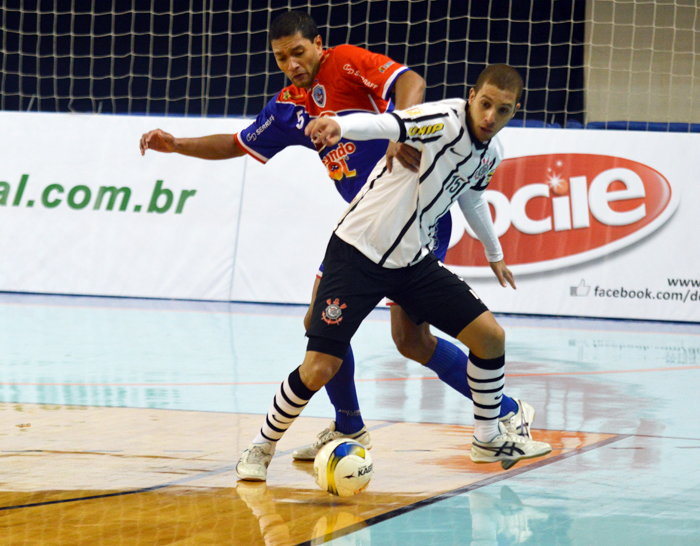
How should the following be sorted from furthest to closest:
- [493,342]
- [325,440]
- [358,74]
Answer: [325,440] < [358,74] < [493,342]

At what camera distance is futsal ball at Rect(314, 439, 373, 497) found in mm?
3662

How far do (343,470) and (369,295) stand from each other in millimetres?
735

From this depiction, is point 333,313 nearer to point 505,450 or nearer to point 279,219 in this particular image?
point 505,450

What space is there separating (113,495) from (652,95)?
12.7 m

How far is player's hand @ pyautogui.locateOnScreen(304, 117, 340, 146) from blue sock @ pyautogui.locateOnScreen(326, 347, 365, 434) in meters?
1.51

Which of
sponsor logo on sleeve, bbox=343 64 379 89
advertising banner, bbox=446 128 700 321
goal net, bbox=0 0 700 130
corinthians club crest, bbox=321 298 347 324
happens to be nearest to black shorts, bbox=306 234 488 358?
corinthians club crest, bbox=321 298 347 324

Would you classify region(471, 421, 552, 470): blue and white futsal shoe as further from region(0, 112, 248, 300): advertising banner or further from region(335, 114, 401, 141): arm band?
region(0, 112, 248, 300): advertising banner

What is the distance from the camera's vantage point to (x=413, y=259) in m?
3.97

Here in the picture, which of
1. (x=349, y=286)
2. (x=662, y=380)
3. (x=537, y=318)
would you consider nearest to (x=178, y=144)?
(x=349, y=286)

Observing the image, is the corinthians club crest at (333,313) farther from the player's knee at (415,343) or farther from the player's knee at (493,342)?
the player's knee at (415,343)

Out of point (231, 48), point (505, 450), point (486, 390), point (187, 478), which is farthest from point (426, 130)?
point (231, 48)

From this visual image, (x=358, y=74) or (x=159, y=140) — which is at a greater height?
(x=358, y=74)

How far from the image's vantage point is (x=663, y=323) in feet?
35.1

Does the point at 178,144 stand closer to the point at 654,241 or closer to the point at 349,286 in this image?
the point at 349,286
